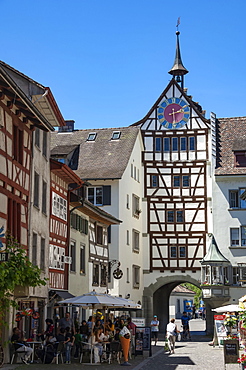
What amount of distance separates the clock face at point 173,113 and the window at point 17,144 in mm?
27696

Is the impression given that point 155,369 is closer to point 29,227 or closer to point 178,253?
point 29,227

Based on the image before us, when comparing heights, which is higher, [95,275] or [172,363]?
[95,275]

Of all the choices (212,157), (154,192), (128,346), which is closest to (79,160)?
(154,192)

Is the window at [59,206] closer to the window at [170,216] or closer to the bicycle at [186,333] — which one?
the bicycle at [186,333]

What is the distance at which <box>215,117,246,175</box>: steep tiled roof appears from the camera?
4784 centimetres

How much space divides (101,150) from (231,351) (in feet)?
101

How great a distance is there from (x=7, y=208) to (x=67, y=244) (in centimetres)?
933

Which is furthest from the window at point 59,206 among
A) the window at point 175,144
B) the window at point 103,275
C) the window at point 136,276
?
the window at point 175,144

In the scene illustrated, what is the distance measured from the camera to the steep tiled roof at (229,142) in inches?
1884

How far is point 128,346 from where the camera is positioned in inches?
930

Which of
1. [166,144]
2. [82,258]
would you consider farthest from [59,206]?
[166,144]

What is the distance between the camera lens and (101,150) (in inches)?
1927

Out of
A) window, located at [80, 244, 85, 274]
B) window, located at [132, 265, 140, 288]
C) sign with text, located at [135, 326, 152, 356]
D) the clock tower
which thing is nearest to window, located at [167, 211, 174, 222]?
the clock tower

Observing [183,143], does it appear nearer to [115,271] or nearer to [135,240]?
[135,240]
